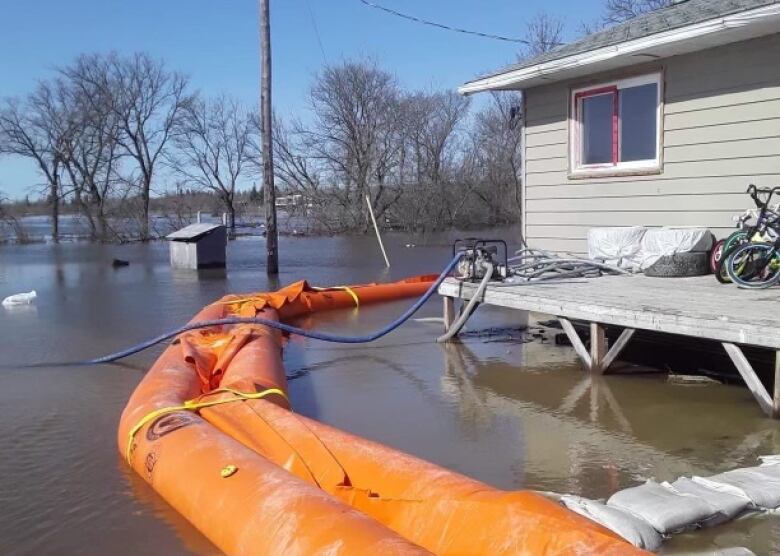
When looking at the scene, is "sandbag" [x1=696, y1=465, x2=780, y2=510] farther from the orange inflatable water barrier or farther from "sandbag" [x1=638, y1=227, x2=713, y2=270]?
"sandbag" [x1=638, y1=227, x2=713, y2=270]

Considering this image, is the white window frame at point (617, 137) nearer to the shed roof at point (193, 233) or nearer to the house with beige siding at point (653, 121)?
the house with beige siding at point (653, 121)

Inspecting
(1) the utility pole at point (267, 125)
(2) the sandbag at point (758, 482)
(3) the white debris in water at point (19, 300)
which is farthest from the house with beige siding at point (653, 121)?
(3) the white debris in water at point (19, 300)

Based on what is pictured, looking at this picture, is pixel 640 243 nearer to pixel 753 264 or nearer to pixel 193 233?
pixel 753 264

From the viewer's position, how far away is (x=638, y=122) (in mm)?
8633

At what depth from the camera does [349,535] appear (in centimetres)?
271

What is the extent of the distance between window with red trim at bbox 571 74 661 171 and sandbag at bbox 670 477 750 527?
5335 millimetres

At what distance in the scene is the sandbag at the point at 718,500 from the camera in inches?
139

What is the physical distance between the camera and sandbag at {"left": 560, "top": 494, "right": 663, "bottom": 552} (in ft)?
10.5

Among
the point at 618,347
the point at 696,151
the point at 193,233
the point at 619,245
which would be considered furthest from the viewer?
the point at 193,233

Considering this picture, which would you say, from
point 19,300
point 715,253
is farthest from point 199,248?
point 715,253

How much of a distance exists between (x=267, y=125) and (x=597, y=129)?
852 cm

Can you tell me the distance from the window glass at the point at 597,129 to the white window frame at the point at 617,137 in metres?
0.06

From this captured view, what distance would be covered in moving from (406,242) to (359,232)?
658 centimetres

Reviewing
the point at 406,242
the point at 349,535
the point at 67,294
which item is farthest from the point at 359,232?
the point at 349,535
